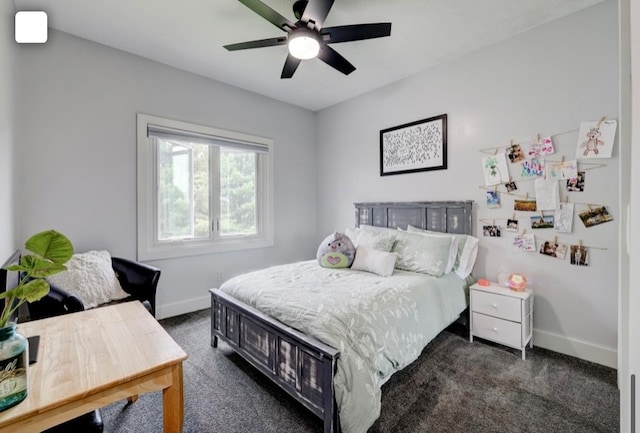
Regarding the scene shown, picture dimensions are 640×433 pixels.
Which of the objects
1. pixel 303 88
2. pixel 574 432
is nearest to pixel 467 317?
pixel 574 432

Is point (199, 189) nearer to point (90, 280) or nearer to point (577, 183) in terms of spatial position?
point (90, 280)

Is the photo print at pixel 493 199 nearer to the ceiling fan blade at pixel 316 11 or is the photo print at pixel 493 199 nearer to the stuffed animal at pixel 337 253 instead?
the stuffed animal at pixel 337 253

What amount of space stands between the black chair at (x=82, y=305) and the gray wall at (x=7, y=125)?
1.31 feet

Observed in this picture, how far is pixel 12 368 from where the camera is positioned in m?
0.79

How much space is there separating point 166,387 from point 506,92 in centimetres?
338

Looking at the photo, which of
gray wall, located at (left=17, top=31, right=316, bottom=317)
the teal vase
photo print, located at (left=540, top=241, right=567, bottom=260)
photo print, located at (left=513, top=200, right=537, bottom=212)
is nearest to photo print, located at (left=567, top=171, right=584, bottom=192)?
photo print, located at (left=513, top=200, right=537, bottom=212)

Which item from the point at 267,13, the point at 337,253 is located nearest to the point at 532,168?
the point at 337,253

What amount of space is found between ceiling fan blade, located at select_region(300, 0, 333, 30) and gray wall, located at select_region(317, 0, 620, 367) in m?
1.81

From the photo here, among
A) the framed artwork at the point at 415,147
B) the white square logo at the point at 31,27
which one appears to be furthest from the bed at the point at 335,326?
the white square logo at the point at 31,27

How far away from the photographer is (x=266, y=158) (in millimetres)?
4039

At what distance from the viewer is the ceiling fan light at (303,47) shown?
6.64 feet

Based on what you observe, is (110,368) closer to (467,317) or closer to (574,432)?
(574,432)

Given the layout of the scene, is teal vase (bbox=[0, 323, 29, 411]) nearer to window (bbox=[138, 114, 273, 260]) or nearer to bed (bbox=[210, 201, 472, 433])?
bed (bbox=[210, 201, 472, 433])

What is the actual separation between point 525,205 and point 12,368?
10.9ft
